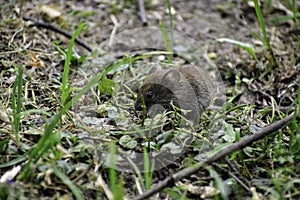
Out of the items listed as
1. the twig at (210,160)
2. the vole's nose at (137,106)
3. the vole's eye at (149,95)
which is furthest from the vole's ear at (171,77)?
the twig at (210,160)

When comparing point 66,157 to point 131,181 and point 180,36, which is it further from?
point 180,36

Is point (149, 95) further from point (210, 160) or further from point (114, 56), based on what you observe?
point (210, 160)

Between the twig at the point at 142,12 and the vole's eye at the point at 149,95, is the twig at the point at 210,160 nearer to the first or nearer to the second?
the vole's eye at the point at 149,95

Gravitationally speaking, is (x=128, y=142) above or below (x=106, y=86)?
below

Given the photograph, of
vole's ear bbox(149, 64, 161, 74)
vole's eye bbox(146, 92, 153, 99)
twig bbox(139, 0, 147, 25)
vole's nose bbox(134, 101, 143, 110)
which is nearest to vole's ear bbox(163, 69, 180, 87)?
vole's eye bbox(146, 92, 153, 99)

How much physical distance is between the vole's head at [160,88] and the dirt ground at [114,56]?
0.61 feet

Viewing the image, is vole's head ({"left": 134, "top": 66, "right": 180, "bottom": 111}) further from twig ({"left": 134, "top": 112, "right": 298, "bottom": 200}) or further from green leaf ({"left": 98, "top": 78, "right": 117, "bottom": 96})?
twig ({"left": 134, "top": 112, "right": 298, "bottom": 200})

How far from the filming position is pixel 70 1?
6.77 m

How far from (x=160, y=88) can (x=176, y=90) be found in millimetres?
195

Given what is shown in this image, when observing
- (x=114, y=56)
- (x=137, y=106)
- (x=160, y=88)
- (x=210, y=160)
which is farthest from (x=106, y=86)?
(x=210, y=160)

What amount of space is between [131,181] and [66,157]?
0.51m

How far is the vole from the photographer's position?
448 cm

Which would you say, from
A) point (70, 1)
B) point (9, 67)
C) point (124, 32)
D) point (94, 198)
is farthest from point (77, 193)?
point (70, 1)

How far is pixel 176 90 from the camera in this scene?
4656mm
